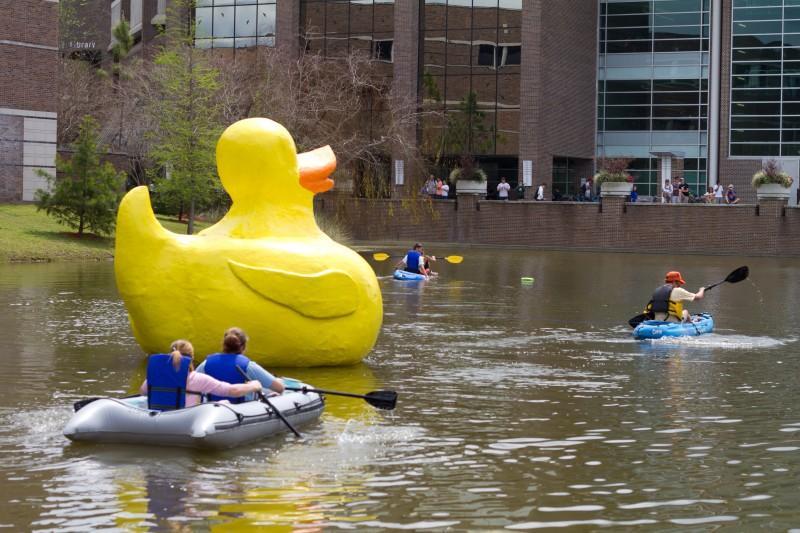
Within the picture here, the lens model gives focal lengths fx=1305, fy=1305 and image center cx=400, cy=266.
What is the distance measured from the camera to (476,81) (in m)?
62.1

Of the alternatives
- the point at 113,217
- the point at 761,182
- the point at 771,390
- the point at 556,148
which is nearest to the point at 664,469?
the point at 771,390

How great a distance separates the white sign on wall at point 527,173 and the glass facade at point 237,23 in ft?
46.8

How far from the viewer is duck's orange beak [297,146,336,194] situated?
16516 mm

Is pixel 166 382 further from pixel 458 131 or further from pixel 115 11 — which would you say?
pixel 115 11

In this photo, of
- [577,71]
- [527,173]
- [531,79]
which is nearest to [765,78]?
[577,71]

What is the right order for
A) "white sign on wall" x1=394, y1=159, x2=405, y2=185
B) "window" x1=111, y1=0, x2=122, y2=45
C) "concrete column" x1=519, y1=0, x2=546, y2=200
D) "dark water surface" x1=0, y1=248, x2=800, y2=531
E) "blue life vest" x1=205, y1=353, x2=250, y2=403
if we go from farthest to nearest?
1. "window" x1=111, y1=0, x2=122, y2=45
2. "concrete column" x1=519, y1=0, x2=546, y2=200
3. "white sign on wall" x1=394, y1=159, x2=405, y2=185
4. "blue life vest" x1=205, y1=353, x2=250, y2=403
5. "dark water surface" x1=0, y1=248, x2=800, y2=531

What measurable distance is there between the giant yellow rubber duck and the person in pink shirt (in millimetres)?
3500

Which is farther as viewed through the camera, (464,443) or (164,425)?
(464,443)

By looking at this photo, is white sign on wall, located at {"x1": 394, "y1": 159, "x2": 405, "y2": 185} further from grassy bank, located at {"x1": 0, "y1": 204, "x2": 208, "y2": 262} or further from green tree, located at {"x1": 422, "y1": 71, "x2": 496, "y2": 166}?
grassy bank, located at {"x1": 0, "y1": 204, "x2": 208, "y2": 262}

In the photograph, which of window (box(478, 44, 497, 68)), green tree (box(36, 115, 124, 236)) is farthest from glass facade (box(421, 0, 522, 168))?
green tree (box(36, 115, 124, 236))

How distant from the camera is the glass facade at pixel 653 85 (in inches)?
2576

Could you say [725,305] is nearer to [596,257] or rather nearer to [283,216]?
[283,216]

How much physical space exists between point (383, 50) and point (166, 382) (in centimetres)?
5339

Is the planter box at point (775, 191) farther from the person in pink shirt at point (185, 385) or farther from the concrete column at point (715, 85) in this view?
the person in pink shirt at point (185, 385)
